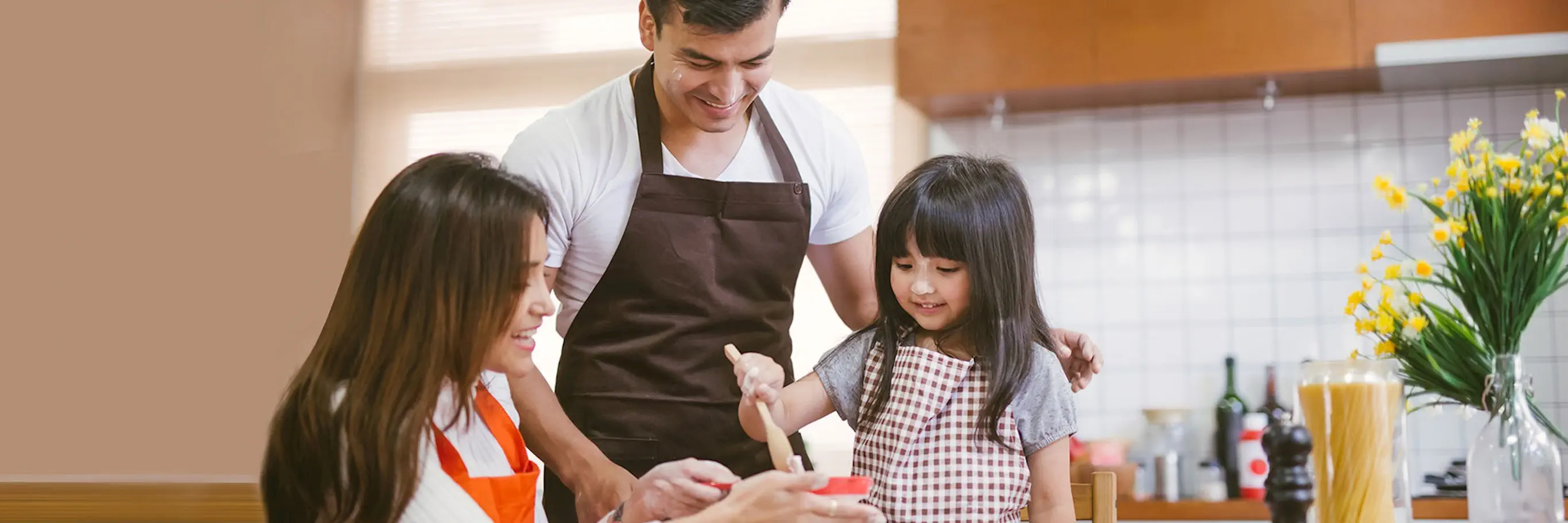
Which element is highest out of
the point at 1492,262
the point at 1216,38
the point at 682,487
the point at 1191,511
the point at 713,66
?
the point at 1216,38

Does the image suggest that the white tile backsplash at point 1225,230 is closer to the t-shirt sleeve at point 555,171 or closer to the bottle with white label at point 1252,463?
the bottle with white label at point 1252,463

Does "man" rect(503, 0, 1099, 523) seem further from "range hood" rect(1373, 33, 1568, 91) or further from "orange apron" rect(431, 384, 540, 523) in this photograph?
"range hood" rect(1373, 33, 1568, 91)

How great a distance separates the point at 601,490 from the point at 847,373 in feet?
1.04

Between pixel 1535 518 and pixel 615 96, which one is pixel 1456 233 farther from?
pixel 615 96

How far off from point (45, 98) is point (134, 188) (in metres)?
0.30

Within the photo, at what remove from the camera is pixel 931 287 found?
1.44m

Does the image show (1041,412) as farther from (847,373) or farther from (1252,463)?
(1252,463)

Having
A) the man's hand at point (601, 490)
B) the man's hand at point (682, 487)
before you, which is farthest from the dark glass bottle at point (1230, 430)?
the man's hand at point (682, 487)

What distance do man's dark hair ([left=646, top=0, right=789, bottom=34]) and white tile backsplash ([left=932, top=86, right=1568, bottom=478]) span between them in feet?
6.50

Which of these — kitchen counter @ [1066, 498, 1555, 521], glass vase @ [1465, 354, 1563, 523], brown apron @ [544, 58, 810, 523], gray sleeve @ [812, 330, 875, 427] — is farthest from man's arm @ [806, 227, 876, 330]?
kitchen counter @ [1066, 498, 1555, 521]

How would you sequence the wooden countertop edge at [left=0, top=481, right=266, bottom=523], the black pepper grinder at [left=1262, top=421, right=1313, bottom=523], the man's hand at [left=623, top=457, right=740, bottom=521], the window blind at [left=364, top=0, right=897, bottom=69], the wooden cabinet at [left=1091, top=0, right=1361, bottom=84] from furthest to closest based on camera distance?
the window blind at [left=364, top=0, right=897, bottom=69] < the wooden cabinet at [left=1091, top=0, right=1361, bottom=84] < the wooden countertop edge at [left=0, top=481, right=266, bottom=523] < the man's hand at [left=623, top=457, right=740, bottom=521] < the black pepper grinder at [left=1262, top=421, right=1313, bottom=523]

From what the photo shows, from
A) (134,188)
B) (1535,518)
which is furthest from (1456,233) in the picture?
(134,188)

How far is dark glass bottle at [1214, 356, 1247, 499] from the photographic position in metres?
3.04

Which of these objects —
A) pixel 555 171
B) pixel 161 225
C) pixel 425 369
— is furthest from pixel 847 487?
pixel 161 225
